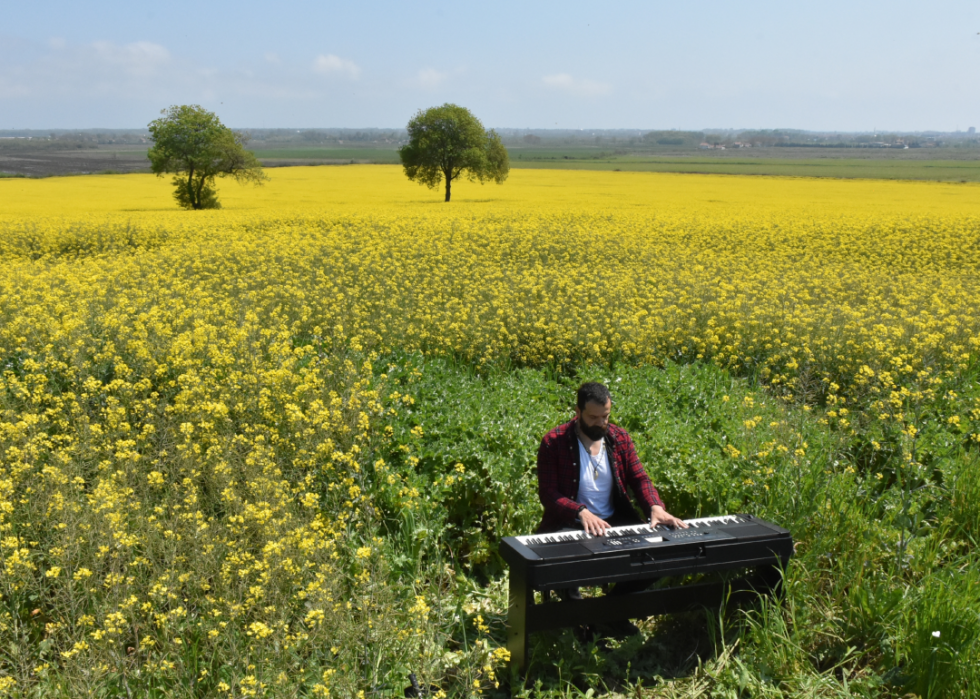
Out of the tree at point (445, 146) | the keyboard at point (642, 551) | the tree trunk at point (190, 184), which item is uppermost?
the tree at point (445, 146)

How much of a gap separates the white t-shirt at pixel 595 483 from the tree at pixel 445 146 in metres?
32.7

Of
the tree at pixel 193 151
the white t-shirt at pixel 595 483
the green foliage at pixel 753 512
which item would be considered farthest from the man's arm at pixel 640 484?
the tree at pixel 193 151

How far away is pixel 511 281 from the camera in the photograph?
11.8 metres

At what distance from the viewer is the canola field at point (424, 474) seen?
11.5 ft

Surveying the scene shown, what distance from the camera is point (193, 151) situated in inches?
1231

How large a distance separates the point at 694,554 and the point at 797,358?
18.0ft

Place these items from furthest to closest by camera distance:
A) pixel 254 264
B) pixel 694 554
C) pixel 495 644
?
pixel 254 264 < pixel 495 644 < pixel 694 554

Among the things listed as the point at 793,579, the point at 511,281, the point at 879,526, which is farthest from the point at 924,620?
the point at 511,281

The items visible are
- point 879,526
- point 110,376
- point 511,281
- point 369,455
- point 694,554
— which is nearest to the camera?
point 694,554

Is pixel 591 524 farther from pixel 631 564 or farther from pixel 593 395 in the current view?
pixel 593 395

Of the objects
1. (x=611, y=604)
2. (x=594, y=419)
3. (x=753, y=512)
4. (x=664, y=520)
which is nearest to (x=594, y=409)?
(x=594, y=419)

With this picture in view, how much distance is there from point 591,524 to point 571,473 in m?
0.42

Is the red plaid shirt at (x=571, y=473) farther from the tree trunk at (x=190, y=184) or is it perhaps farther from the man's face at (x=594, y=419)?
the tree trunk at (x=190, y=184)

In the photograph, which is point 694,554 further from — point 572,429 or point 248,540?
point 248,540
